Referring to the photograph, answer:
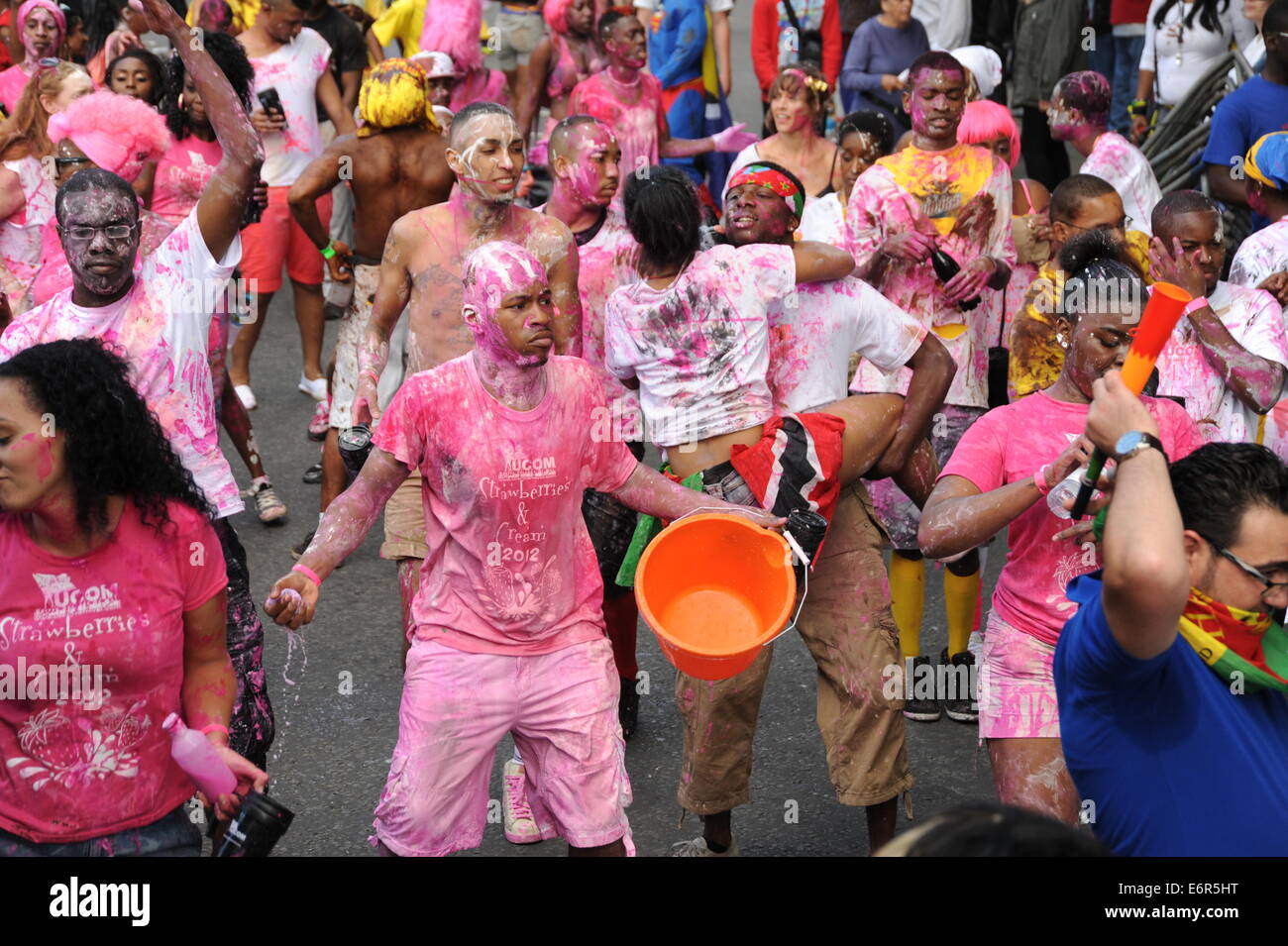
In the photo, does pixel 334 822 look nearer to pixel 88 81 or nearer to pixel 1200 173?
pixel 88 81

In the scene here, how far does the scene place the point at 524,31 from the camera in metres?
10.9

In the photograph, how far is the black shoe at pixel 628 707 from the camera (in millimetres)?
5547

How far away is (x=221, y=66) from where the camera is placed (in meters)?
7.36

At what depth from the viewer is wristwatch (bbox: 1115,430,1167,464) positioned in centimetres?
254

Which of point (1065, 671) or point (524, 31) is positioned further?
point (524, 31)

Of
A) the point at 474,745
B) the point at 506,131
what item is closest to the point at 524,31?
the point at 506,131

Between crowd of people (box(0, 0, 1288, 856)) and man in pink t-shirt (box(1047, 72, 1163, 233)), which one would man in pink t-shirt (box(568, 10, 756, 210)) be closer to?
crowd of people (box(0, 0, 1288, 856))

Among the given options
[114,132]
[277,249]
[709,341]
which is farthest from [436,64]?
[709,341]

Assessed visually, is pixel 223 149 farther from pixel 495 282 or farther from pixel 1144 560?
pixel 1144 560

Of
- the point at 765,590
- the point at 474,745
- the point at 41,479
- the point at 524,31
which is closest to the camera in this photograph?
the point at 41,479

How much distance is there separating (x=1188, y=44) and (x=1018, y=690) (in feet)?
22.8

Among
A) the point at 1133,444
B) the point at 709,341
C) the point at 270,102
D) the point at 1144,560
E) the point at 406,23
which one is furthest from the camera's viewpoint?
the point at 406,23

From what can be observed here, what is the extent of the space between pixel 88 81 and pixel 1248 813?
5.97m

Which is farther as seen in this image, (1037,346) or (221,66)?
(221,66)
